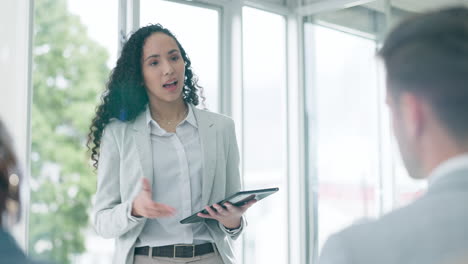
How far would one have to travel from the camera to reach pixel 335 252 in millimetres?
833

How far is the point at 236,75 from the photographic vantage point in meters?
4.50

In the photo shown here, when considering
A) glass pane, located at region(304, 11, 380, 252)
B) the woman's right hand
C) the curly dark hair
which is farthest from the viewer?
glass pane, located at region(304, 11, 380, 252)

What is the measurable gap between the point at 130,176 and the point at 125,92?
390mm

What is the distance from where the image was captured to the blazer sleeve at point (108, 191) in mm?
2250

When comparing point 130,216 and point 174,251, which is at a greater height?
point 130,216

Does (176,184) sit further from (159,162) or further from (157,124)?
(157,124)

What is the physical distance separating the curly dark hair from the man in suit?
66.2 inches

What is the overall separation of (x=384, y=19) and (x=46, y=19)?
631cm

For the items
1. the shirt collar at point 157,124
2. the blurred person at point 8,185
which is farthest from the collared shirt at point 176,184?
the blurred person at point 8,185

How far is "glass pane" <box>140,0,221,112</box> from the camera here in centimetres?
401

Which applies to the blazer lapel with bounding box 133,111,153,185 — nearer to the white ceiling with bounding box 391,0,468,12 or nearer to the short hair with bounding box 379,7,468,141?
the short hair with bounding box 379,7,468,141

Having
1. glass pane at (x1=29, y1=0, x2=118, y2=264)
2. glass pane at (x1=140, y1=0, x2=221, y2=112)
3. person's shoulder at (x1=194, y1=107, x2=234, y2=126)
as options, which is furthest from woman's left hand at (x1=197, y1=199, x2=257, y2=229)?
glass pane at (x1=29, y1=0, x2=118, y2=264)

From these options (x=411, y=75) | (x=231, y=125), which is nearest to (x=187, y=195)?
(x=231, y=125)

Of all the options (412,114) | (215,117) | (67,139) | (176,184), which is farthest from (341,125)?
(67,139)
